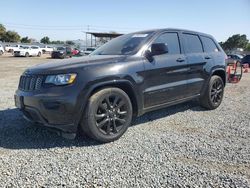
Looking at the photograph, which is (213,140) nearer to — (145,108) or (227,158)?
(227,158)

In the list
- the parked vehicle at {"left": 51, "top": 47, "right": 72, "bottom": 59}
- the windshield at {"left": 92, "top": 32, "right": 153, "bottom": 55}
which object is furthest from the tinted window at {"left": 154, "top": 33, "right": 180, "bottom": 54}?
the parked vehicle at {"left": 51, "top": 47, "right": 72, "bottom": 59}

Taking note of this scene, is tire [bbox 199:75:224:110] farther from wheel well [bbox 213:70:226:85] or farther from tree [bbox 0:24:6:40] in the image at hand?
tree [bbox 0:24:6:40]

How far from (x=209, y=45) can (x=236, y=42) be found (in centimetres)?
9018

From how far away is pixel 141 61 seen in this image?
15.2ft

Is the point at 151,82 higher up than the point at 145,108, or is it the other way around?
the point at 151,82

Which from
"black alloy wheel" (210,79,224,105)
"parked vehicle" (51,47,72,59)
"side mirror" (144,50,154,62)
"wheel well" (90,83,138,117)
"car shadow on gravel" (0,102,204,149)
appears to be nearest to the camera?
"car shadow on gravel" (0,102,204,149)

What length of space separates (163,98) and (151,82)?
0.45 m

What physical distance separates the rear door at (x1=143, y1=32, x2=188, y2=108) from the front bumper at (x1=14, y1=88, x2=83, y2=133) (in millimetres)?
1305

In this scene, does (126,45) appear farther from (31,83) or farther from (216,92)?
(216,92)

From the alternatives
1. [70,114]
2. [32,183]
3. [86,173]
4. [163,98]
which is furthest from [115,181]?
[163,98]

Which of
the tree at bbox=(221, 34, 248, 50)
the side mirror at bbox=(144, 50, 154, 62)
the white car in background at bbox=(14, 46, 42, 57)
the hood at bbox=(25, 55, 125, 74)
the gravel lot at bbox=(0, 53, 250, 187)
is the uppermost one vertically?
the tree at bbox=(221, 34, 248, 50)

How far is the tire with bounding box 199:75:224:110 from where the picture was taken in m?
6.27

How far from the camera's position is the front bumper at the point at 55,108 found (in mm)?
3898

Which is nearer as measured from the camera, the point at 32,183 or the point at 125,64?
the point at 32,183
